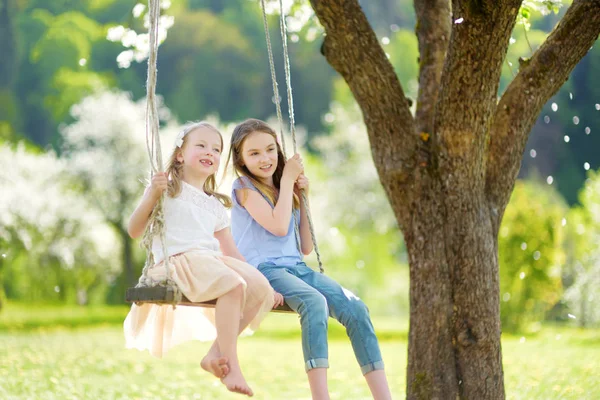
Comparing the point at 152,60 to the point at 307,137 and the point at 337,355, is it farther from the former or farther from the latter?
the point at 307,137

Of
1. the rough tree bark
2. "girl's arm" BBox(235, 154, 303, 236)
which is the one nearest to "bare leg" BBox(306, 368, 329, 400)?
"girl's arm" BBox(235, 154, 303, 236)

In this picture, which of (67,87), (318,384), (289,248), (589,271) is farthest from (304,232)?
(67,87)

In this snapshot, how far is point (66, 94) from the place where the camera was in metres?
30.2

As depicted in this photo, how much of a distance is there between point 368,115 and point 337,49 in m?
0.35

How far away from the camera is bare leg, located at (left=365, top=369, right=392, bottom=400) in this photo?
3365 millimetres

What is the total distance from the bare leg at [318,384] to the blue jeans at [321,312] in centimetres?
2

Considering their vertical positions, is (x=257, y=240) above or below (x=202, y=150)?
below

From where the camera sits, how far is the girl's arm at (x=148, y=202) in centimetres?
347

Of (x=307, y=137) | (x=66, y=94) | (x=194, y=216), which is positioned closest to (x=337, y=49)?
(x=194, y=216)

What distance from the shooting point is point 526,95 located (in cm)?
432

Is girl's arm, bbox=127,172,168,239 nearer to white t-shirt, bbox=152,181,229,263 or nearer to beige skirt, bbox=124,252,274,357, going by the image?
white t-shirt, bbox=152,181,229,263

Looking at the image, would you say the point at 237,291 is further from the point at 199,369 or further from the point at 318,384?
the point at 199,369

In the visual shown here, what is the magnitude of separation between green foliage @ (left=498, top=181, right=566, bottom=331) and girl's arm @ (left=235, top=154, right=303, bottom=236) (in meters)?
12.5

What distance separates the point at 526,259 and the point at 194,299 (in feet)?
44.6
